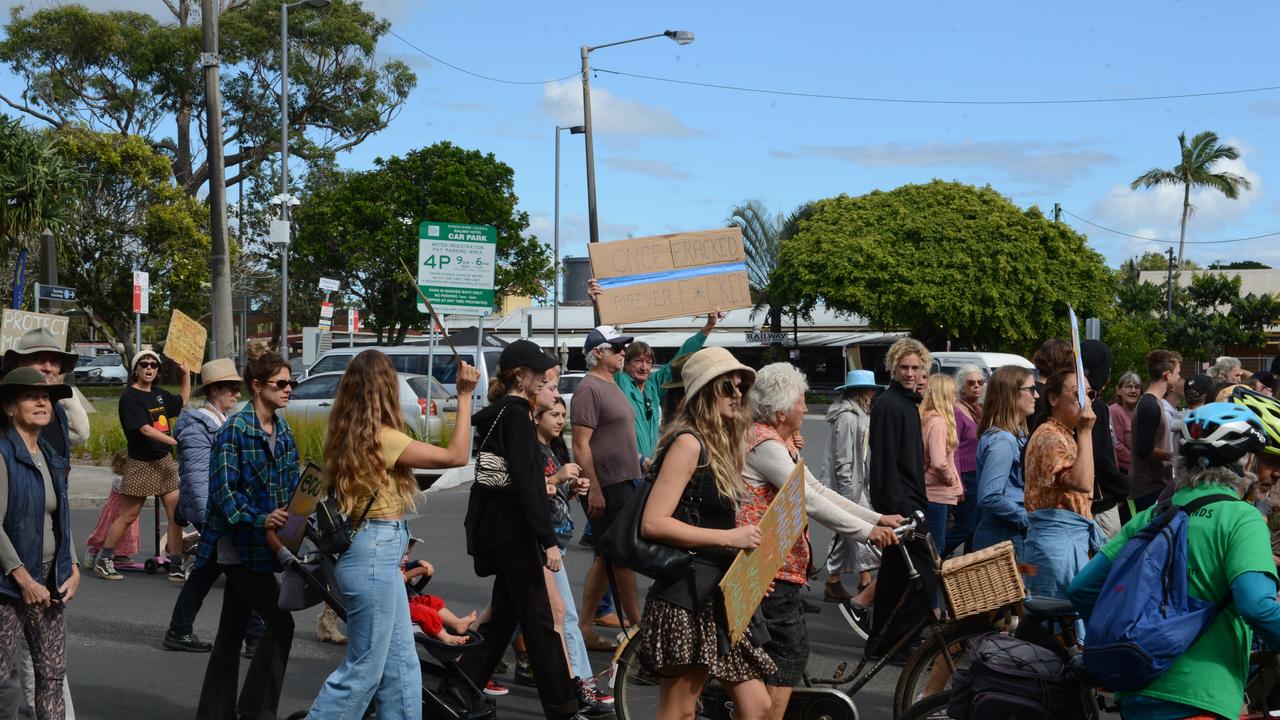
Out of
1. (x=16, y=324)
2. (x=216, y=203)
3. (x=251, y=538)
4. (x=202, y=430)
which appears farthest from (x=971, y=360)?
(x=251, y=538)

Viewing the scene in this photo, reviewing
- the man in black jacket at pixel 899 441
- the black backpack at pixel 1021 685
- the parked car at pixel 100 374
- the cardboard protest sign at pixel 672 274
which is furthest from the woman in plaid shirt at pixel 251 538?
the parked car at pixel 100 374

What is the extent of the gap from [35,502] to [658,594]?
7.84 feet

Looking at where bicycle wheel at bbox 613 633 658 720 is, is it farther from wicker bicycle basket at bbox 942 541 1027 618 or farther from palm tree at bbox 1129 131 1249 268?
palm tree at bbox 1129 131 1249 268

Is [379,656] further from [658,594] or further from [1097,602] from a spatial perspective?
[1097,602]

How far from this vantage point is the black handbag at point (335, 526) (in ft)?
15.1

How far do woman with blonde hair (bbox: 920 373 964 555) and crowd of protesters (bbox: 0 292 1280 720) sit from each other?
0.04ft

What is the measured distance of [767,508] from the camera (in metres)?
4.34

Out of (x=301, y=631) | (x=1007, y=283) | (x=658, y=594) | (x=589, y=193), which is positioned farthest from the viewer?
(x=1007, y=283)

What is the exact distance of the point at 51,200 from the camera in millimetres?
20906

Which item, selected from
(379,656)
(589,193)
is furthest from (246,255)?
(379,656)

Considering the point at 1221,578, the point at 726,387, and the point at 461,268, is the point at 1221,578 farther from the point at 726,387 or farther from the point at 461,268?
the point at 461,268

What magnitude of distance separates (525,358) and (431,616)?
3.80 feet

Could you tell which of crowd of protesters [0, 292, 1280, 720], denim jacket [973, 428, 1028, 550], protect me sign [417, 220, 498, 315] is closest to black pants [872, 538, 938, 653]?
crowd of protesters [0, 292, 1280, 720]

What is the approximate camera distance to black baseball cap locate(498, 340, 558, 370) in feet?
18.3
